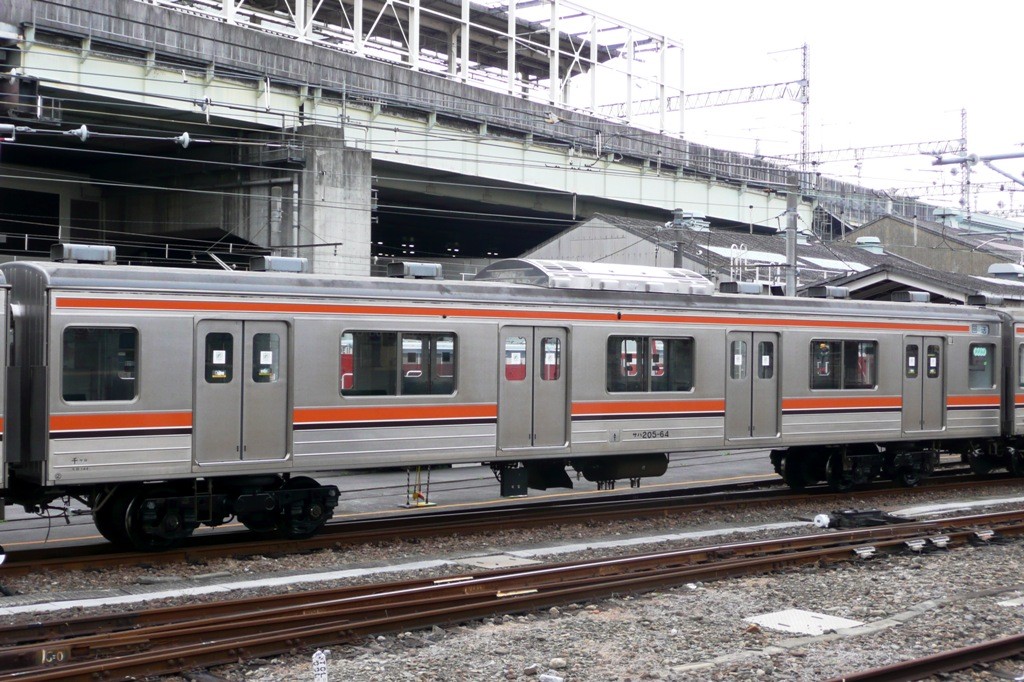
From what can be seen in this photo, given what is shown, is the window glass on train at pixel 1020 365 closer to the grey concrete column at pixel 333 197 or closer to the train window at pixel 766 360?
the train window at pixel 766 360

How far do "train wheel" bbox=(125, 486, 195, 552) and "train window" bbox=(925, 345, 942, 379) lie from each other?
1295 centimetres

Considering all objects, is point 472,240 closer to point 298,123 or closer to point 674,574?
point 298,123

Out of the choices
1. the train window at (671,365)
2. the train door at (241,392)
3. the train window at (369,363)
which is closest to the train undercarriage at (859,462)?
the train window at (671,365)

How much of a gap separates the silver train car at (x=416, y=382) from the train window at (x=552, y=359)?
0.03 m

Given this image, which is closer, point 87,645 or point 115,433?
point 87,645

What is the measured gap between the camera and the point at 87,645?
848 centimetres

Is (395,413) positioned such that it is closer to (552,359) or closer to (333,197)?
(552,359)

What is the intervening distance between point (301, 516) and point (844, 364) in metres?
9.45

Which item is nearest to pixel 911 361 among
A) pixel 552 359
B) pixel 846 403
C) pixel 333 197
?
pixel 846 403

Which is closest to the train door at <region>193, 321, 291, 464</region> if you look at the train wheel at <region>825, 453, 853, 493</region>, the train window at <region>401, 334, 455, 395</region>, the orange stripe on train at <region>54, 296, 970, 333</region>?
the orange stripe on train at <region>54, 296, 970, 333</region>

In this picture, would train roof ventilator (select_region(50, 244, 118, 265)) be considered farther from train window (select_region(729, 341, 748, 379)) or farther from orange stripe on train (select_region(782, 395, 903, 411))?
orange stripe on train (select_region(782, 395, 903, 411))

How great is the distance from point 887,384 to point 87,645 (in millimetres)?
14160

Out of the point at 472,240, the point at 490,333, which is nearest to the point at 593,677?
the point at 490,333

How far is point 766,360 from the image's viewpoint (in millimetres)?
17422
